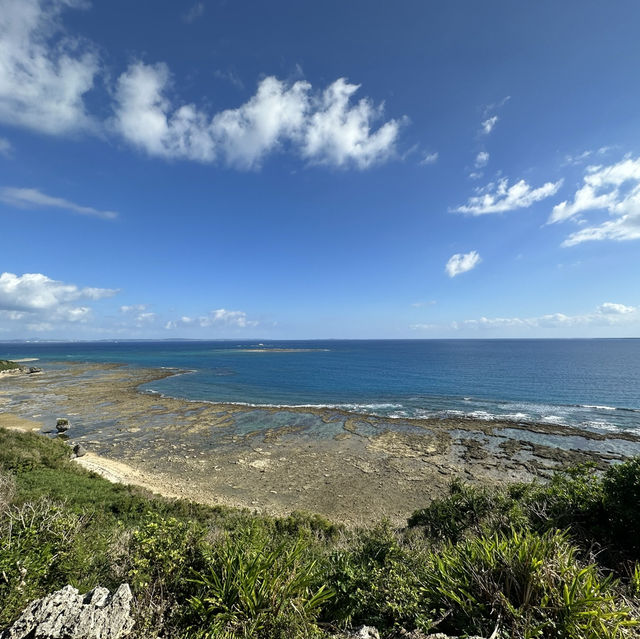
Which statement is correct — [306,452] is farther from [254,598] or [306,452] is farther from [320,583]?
[254,598]

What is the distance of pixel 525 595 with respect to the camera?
4.56m

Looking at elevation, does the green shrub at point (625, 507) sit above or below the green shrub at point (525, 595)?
below

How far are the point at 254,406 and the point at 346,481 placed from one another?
2348cm

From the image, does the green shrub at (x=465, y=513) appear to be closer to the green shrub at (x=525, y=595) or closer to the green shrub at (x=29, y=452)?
the green shrub at (x=525, y=595)

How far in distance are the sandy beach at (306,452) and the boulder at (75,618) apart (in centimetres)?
1490

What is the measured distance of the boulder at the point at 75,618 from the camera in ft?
13.6

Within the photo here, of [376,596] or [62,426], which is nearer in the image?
[376,596]

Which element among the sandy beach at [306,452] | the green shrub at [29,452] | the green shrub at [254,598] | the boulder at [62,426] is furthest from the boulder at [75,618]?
the boulder at [62,426]

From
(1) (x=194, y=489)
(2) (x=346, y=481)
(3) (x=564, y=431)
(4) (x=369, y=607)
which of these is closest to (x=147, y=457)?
(1) (x=194, y=489)

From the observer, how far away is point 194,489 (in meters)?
19.9

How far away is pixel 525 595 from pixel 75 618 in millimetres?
6755

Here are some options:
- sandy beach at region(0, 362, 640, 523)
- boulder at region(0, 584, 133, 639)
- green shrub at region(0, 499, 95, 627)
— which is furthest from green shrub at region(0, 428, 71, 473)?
boulder at region(0, 584, 133, 639)

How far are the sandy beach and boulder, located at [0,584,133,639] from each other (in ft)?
48.9

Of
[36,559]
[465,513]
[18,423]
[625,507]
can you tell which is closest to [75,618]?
[36,559]
